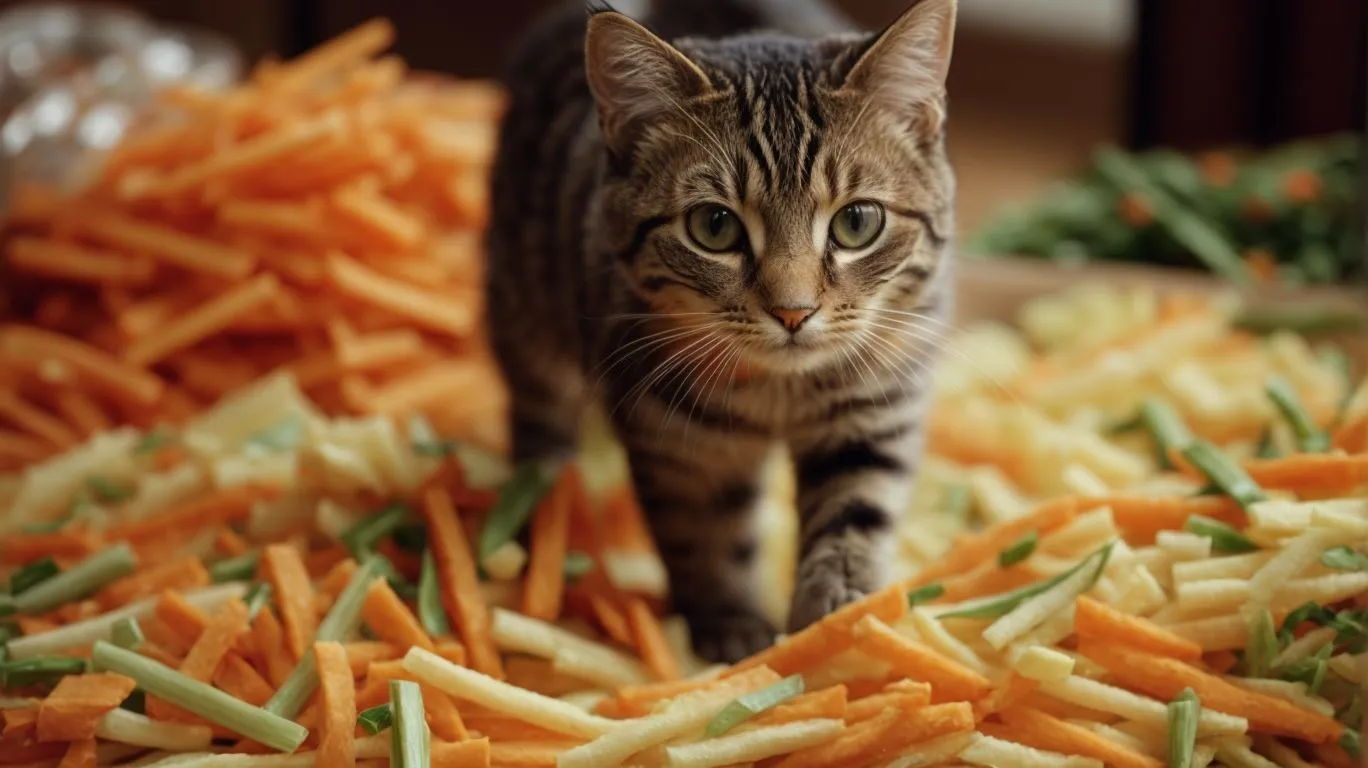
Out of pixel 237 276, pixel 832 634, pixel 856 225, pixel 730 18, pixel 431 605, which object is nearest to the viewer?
pixel 832 634

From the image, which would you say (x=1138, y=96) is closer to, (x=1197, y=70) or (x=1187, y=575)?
(x=1197, y=70)

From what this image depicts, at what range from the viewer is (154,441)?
8.35ft

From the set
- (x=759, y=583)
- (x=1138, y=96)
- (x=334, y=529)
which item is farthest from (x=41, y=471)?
(x=1138, y=96)

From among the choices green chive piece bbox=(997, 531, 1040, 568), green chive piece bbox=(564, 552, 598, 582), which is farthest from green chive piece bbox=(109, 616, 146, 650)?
green chive piece bbox=(997, 531, 1040, 568)

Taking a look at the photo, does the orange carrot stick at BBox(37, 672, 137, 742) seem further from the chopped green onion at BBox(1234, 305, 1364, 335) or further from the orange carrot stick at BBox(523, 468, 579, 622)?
the chopped green onion at BBox(1234, 305, 1364, 335)

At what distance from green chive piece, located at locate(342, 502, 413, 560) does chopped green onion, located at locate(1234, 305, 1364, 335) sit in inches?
89.6

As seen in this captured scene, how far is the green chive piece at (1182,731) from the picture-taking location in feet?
4.75

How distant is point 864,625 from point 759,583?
22.4 inches

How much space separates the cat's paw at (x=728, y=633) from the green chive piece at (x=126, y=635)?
84 cm

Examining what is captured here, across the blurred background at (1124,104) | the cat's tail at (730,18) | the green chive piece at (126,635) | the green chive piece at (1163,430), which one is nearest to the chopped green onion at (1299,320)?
the blurred background at (1124,104)

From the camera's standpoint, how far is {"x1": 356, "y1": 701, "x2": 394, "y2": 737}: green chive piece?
1504mm

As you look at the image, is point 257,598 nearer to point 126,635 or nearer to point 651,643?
point 126,635

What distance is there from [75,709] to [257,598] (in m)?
0.30

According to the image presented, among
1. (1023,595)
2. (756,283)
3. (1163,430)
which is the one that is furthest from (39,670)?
(1163,430)
